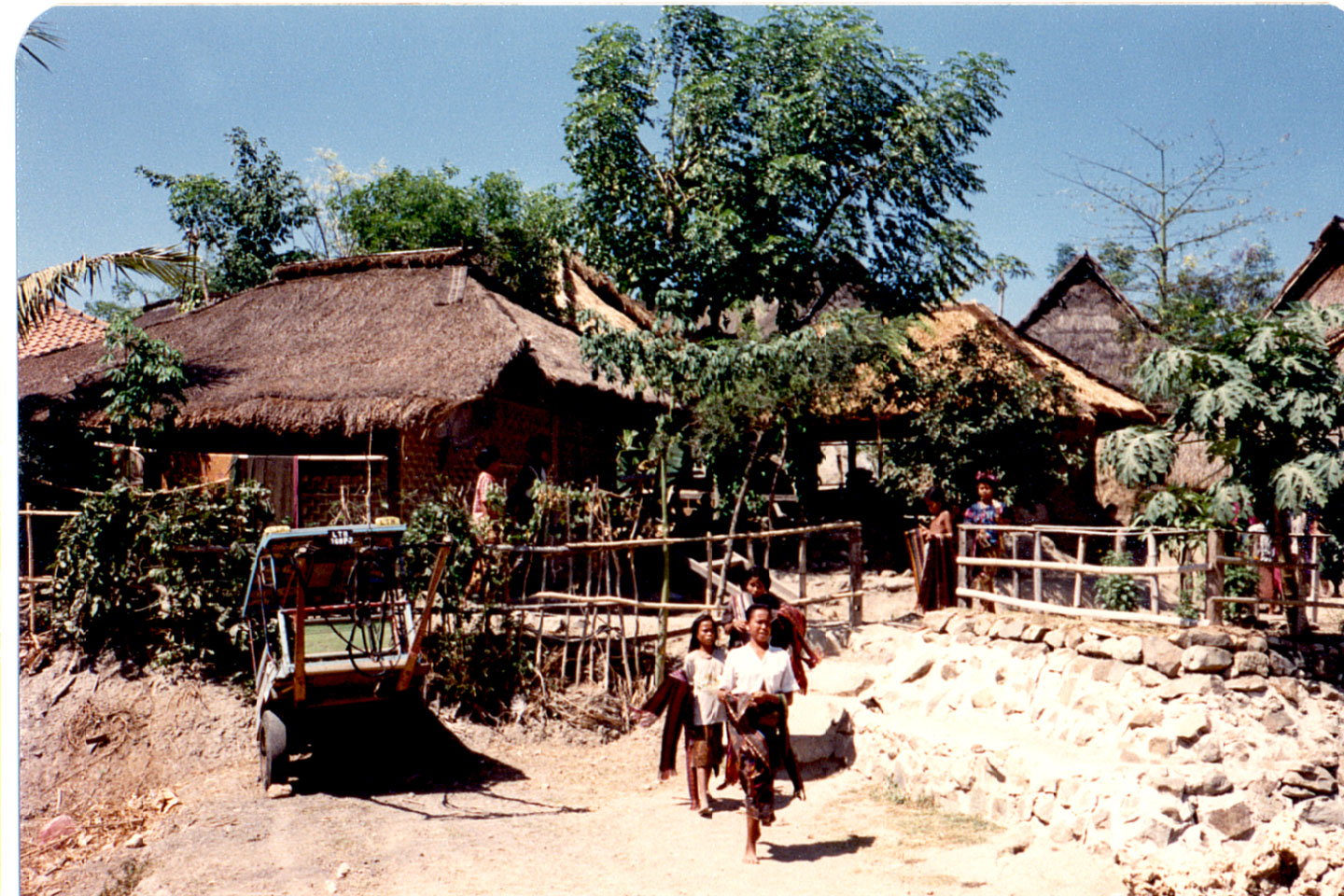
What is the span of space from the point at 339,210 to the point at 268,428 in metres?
8.39

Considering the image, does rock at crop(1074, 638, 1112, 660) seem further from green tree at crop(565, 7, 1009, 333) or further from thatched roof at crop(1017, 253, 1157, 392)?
thatched roof at crop(1017, 253, 1157, 392)

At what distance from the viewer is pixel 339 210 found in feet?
58.8

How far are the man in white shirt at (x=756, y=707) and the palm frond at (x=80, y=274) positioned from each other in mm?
6095

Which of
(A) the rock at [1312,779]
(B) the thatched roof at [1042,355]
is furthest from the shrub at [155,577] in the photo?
(B) the thatched roof at [1042,355]

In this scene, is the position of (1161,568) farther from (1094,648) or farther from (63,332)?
(63,332)

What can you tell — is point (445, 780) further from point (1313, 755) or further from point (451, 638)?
point (1313, 755)

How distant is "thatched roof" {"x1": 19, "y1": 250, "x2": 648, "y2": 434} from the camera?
1045 cm

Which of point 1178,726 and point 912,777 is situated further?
point 912,777

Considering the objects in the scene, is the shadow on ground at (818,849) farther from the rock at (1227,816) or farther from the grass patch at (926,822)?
the rock at (1227,816)

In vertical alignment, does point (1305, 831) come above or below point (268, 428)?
below

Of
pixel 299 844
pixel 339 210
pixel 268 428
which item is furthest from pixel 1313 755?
pixel 339 210

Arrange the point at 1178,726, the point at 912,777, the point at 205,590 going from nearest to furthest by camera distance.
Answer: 1. the point at 1178,726
2. the point at 912,777
3. the point at 205,590

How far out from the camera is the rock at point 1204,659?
7172 mm

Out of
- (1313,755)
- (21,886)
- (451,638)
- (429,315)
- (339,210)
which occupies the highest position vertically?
(339,210)
